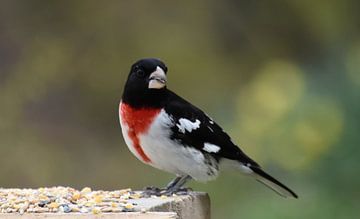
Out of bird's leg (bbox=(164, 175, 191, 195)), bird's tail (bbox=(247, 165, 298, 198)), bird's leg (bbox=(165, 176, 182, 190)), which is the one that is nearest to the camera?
bird's leg (bbox=(164, 175, 191, 195))

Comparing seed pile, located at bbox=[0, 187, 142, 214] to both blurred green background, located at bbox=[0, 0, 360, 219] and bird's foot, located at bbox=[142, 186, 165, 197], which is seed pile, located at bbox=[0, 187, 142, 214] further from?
blurred green background, located at bbox=[0, 0, 360, 219]

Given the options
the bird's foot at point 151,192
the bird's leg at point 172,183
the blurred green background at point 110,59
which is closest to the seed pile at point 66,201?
the bird's foot at point 151,192

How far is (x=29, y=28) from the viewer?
962cm

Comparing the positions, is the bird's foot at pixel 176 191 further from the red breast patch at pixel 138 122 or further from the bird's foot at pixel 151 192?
the red breast patch at pixel 138 122

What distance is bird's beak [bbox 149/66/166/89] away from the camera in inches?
161

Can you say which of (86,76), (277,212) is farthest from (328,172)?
(86,76)

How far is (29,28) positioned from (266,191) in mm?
4184

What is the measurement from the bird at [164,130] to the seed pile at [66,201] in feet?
1.47

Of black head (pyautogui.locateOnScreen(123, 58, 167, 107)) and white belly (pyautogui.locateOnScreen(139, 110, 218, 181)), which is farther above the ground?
black head (pyautogui.locateOnScreen(123, 58, 167, 107))

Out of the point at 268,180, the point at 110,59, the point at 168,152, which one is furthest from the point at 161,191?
the point at 110,59

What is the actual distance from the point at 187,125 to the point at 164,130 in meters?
0.13

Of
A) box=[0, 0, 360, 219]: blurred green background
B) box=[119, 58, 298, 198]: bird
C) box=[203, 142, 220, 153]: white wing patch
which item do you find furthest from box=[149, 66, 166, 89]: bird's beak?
box=[0, 0, 360, 219]: blurred green background

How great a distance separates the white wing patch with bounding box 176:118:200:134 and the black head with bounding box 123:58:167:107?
0.13m

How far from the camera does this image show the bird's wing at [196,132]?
420 cm
